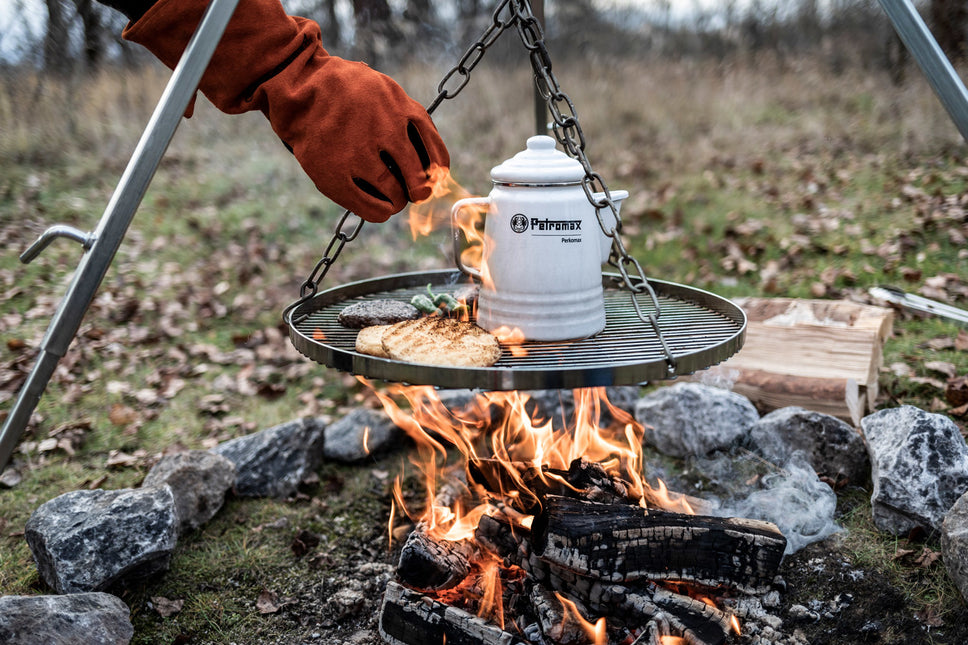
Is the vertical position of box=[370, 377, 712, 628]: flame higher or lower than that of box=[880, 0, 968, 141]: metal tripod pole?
lower

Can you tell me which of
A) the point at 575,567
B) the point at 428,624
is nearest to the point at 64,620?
the point at 428,624

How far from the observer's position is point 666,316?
224 cm

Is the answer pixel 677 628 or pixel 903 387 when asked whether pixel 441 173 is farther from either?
pixel 903 387

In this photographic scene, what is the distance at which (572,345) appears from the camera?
6.21 ft

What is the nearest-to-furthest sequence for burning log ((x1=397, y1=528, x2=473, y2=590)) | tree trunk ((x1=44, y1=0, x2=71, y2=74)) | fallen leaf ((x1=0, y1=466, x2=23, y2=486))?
burning log ((x1=397, y1=528, x2=473, y2=590)) → fallen leaf ((x1=0, y1=466, x2=23, y2=486)) → tree trunk ((x1=44, y1=0, x2=71, y2=74))

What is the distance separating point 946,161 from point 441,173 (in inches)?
270

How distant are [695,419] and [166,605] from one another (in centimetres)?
228

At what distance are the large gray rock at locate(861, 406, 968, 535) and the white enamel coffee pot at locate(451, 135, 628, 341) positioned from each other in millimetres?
1489

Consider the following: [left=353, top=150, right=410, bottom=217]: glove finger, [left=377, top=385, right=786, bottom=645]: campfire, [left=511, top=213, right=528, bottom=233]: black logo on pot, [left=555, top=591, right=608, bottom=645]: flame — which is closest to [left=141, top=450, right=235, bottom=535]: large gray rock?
[left=377, top=385, right=786, bottom=645]: campfire

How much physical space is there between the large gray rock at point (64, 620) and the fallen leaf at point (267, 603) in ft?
1.33

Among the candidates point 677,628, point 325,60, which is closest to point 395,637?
point 677,628

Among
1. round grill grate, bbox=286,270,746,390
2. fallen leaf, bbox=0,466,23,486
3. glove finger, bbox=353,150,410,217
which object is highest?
glove finger, bbox=353,150,410,217

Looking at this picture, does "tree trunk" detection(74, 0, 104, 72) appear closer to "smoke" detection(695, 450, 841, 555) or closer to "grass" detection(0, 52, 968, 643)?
"grass" detection(0, 52, 968, 643)

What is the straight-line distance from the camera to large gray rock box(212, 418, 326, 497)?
3223 mm
